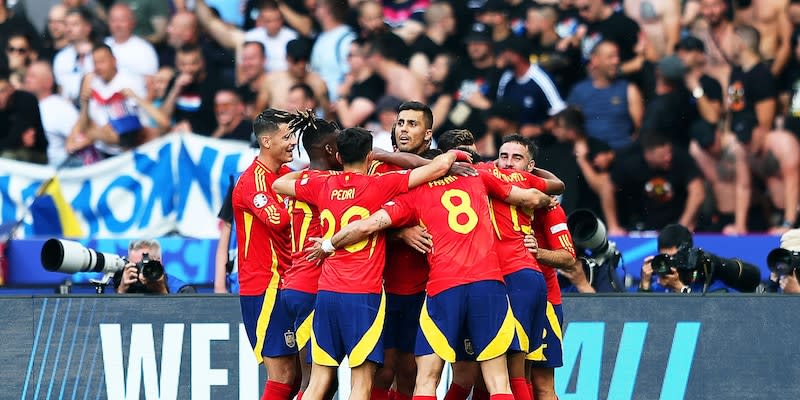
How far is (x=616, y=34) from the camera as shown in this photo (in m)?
13.7

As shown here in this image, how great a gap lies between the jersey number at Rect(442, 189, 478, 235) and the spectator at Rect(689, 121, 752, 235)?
17.6ft

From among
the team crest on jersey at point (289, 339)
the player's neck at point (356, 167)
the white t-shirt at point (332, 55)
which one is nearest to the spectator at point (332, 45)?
the white t-shirt at point (332, 55)

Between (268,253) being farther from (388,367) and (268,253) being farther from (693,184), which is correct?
(693,184)

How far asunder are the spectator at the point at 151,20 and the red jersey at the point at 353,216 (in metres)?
6.57

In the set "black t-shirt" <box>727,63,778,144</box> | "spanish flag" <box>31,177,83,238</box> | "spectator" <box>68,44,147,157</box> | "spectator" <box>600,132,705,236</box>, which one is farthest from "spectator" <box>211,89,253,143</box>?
"black t-shirt" <box>727,63,778,144</box>

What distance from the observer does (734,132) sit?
13398 millimetres

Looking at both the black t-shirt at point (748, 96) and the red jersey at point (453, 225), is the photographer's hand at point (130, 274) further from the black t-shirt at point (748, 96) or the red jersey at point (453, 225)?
the black t-shirt at point (748, 96)

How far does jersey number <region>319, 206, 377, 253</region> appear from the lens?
852cm

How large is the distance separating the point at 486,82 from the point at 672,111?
5.93ft

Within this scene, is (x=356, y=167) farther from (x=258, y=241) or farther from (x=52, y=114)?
(x=52, y=114)

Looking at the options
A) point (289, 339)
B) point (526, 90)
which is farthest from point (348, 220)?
point (526, 90)

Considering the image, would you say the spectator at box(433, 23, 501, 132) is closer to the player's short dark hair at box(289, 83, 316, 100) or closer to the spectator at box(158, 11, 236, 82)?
the player's short dark hair at box(289, 83, 316, 100)

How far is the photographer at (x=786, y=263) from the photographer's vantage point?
1025cm

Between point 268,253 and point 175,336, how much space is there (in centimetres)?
139
